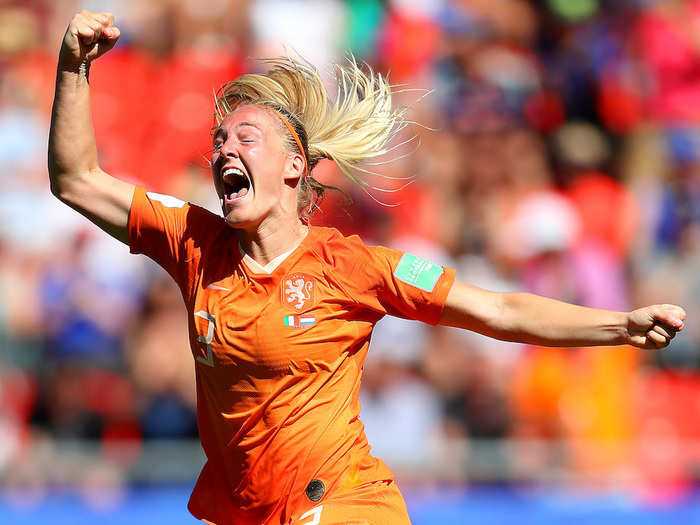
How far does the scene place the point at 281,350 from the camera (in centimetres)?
380

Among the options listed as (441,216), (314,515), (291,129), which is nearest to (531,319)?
(314,515)

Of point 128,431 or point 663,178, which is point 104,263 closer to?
point 128,431

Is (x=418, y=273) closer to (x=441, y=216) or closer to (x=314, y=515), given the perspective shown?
(x=314, y=515)

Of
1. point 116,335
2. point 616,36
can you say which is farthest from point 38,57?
point 616,36

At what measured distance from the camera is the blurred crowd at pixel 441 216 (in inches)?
290

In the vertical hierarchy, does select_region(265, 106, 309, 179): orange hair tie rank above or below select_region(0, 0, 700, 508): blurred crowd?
below

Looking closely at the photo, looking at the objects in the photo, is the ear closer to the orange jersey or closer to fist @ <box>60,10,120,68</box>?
the orange jersey

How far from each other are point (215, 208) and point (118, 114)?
1657 millimetres

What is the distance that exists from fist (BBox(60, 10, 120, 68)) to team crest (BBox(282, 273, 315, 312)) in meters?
1.03

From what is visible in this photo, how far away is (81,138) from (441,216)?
4.95 m

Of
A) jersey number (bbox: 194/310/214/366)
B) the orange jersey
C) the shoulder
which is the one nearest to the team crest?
the orange jersey

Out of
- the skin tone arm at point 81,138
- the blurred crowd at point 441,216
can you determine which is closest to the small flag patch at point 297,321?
the skin tone arm at point 81,138

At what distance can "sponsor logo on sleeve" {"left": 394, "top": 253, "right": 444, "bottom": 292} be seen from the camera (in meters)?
3.91

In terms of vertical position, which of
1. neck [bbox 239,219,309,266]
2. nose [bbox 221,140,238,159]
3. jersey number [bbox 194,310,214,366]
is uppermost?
nose [bbox 221,140,238,159]
